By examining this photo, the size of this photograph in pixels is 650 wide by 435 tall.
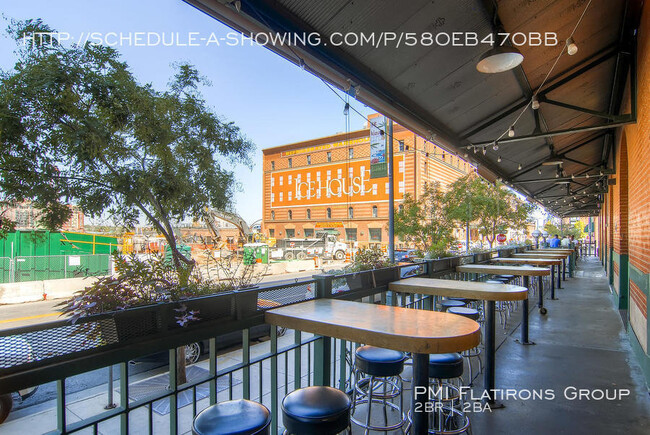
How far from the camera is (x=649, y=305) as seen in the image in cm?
348

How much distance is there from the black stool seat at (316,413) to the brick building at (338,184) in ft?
91.5

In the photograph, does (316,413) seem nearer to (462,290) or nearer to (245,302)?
(245,302)

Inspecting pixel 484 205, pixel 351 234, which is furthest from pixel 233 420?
pixel 351 234

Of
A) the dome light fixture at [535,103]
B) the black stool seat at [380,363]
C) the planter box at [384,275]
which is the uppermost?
the dome light fixture at [535,103]

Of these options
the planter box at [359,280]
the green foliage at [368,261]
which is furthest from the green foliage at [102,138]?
the green foliage at [368,261]

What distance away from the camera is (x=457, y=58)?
4016 mm

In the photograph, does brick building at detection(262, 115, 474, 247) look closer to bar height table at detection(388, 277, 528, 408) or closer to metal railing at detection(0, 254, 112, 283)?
metal railing at detection(0, 254, 112, 283)

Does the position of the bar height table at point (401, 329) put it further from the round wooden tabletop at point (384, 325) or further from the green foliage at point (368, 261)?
the green foliage at point (368, 261)

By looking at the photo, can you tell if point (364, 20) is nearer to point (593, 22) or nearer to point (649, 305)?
point (593, 22)

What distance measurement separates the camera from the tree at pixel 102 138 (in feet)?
10.4

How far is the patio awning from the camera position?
2.96 meters

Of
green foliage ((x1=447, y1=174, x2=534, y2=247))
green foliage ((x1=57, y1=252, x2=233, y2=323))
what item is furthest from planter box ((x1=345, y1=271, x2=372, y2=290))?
green foliage ((x1=447, y1=174, x2=534, y2=247))

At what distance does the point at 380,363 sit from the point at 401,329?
0.48 meters

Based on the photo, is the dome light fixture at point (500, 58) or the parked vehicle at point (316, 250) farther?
the parked vehicle at point (316, 250)
